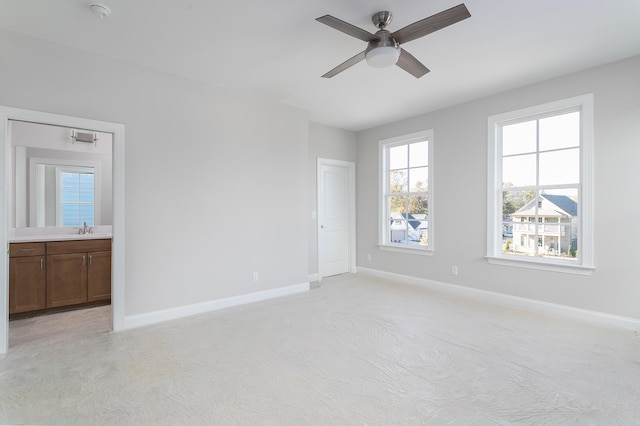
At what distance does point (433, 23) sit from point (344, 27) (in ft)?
1.96

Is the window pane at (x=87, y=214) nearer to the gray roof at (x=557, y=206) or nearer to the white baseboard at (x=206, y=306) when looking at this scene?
the white baseboard at (x=206, y=306)

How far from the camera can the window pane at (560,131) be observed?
3.52m

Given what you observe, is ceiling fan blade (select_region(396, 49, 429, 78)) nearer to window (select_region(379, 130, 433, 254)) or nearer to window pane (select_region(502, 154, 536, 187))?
window pane (select_region(502, 154, 536, 187))

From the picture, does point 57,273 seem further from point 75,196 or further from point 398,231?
point 398,231

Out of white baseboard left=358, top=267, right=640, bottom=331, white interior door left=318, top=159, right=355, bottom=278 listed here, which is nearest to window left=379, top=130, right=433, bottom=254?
white baseboard left=358, top=267, right=640, bottom=331

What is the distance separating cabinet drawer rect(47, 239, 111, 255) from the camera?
11.8ft

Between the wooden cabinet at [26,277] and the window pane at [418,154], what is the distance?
17.2 feet


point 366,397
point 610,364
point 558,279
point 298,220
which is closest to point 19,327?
point 298,220


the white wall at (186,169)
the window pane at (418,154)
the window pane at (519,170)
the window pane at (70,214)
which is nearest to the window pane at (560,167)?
the window pane at (519,170)

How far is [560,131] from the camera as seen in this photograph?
3.64m

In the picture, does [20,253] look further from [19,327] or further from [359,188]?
[359,188]

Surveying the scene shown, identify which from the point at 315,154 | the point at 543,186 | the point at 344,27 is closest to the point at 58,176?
the point at 315,154

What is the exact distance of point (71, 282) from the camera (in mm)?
3725

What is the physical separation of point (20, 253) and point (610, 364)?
5.81 metres
